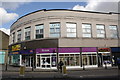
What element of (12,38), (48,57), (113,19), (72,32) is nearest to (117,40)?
(113,19)

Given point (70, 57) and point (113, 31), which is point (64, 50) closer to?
point (70, 57)

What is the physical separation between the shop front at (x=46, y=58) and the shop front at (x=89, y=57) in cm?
555

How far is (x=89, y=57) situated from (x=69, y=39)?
17.3 ft

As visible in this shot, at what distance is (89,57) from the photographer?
1037 inches

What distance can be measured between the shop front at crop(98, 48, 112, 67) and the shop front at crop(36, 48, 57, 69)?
29.0 feet

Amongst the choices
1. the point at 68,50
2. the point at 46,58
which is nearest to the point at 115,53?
the point at 68,50

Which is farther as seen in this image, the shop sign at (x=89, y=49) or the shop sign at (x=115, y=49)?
the shop sign at (x=115, y=49)

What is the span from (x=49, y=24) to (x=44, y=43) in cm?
379

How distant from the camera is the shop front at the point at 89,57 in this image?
25938mm

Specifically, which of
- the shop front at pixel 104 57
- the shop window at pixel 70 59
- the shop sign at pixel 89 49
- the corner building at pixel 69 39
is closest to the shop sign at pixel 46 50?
the corner building at pixel 69 39

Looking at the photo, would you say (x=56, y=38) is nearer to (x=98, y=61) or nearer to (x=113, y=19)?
(x=98, y=61)

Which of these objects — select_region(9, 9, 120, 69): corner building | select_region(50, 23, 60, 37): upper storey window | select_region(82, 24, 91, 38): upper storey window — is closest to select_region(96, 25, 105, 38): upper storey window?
select_region(9, 9, 120, 69): corner building

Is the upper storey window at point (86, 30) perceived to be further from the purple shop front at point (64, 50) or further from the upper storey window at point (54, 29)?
the upper storey window at point (54, 29)

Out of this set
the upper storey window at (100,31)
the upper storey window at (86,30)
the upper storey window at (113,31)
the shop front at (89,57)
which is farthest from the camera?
the upper storey window at (113,31)
